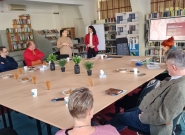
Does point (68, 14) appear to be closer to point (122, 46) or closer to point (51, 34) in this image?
point (51, 34)

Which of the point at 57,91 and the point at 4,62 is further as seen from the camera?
the point at 4,62

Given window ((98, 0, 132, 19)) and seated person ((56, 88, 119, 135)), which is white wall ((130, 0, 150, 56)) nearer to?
window ((98, 0, 132, 19))

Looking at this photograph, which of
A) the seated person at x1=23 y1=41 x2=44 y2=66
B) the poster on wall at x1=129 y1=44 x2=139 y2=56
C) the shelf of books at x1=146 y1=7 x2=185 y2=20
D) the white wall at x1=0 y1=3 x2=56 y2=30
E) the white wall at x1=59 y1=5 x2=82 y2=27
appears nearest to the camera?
the seated person at x1=23 y1=41 x2=44 y2=66

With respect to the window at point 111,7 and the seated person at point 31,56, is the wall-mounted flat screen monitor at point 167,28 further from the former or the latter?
the seated person at point 31,56

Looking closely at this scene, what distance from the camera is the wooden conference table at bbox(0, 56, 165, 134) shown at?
1.57m

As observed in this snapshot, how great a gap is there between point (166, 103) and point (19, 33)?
24.2 feet

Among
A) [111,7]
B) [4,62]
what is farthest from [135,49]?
[4,62]

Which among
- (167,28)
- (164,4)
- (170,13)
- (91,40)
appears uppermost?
(164,4)

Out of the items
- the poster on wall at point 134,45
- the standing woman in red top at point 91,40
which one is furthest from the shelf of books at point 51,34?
the poster on wall at point 134,45

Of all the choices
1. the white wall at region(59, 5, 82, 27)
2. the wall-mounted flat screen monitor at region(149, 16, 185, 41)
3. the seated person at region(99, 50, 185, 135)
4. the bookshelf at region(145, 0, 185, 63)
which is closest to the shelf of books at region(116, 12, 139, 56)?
the bookshelf at region(145, 0, 185, 63)

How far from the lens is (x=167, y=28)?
5.20 meters

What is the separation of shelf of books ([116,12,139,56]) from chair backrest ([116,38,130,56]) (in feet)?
4.41

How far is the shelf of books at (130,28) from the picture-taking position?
6172 mm

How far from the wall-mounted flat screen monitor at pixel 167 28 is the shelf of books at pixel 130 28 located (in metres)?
0.80
